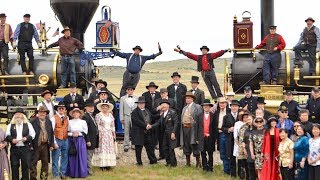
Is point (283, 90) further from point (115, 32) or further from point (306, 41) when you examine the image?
point (115, 32)

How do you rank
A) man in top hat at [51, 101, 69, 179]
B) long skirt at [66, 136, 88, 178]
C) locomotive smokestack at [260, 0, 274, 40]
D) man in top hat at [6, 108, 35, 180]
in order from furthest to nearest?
locomotive smokestack at [260, 0, 274, 40], long skirt at [66, 136, 88, 178], man in top hat at [51, 101, 69, 179], man in top hat at [6, 108, 35, 180]

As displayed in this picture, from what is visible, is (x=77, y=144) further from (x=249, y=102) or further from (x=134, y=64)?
(x=134, y=64)

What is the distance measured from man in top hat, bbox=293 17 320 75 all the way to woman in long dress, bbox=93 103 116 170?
571cm

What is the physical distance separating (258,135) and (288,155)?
2.40 ft

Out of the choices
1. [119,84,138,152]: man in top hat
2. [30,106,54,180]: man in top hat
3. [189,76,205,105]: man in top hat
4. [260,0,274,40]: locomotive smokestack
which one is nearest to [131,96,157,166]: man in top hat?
[119,84,138,152]: man in top hat

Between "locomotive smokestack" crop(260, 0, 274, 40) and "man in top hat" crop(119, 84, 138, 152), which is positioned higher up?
"locomotive smokestack" crop(260, 0, 274, 40)

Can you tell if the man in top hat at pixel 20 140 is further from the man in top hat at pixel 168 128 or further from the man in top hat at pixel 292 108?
the man in top hat at pixel 292 108

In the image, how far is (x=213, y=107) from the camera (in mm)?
14430

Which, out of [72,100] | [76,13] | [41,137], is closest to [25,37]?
[76,13]

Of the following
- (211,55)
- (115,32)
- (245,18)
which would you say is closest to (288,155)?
(211,55)

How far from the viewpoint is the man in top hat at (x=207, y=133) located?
13.5m

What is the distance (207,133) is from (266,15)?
574 centimetres

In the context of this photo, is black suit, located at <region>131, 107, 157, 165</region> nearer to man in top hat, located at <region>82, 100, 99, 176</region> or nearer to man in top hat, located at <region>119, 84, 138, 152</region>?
man in top hat, located at <region>119, 84, 138, 152</region>

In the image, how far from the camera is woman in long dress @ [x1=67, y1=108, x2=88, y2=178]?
1299 cm
